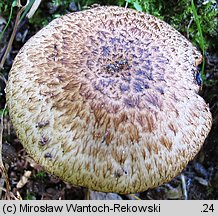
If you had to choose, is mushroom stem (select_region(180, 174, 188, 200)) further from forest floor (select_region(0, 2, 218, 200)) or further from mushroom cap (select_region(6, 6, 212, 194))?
mushroom cap (select_region(6, 6, 212, 194))

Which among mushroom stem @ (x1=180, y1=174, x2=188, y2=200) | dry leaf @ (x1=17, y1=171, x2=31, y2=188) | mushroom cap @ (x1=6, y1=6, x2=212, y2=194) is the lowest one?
dry leaf @ (x1=17, y1=171, x2=31, y2=188)

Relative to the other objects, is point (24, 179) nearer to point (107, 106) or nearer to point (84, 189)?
point (84, 189)

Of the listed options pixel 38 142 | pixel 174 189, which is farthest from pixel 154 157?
pixel 174 189

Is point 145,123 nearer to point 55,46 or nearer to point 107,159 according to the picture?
point 107,159

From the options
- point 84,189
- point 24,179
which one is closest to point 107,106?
point 84,189

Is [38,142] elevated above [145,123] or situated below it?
below

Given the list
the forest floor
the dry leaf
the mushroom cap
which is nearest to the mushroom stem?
the forest floor

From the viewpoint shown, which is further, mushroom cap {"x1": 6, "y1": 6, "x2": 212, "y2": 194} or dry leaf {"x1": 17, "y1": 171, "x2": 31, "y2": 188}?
dry leaf {"x1": 17, "y1": 171, "x2": 31, "y2": 188}

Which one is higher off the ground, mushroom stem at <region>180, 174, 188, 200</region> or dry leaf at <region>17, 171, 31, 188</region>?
mushroom stem at <region>180, 174, 188, 200</region>

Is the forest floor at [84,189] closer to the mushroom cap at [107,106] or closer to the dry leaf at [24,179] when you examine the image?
the dry leaf at [24,179]
